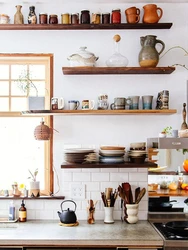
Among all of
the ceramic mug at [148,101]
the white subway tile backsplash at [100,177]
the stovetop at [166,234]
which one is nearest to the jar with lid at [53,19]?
the ceramic mug at [148,101]

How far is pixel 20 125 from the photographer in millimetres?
3803

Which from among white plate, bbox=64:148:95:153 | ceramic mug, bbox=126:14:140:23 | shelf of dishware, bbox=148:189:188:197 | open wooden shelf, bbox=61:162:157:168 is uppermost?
ceramic mug, bbox=126:14:140:23

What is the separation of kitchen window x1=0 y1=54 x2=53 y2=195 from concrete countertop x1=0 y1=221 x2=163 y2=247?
548 millimetres

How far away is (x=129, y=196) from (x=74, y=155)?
0.61 meters

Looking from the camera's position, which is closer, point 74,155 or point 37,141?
point 74,155

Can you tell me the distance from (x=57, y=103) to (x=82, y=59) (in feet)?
1.47

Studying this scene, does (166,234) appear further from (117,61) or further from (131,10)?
(131,10)

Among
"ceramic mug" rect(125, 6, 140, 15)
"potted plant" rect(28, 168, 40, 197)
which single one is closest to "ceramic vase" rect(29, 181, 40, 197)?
"potted plant" rect(28, 168, 40, 197)

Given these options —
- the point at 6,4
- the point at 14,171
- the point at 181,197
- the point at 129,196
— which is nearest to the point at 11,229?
the point at 14,171

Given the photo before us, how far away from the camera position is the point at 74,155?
3.45 meters

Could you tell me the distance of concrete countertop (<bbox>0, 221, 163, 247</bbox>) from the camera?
2926mm

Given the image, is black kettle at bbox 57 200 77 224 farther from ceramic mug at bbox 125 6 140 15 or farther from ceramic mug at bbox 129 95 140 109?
ceramic mug at bbox 125 6 140 15

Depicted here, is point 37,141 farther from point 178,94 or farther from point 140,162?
point 178,94

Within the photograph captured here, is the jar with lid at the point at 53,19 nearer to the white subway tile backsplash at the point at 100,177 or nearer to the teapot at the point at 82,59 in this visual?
the teapot at the point at 82,59
